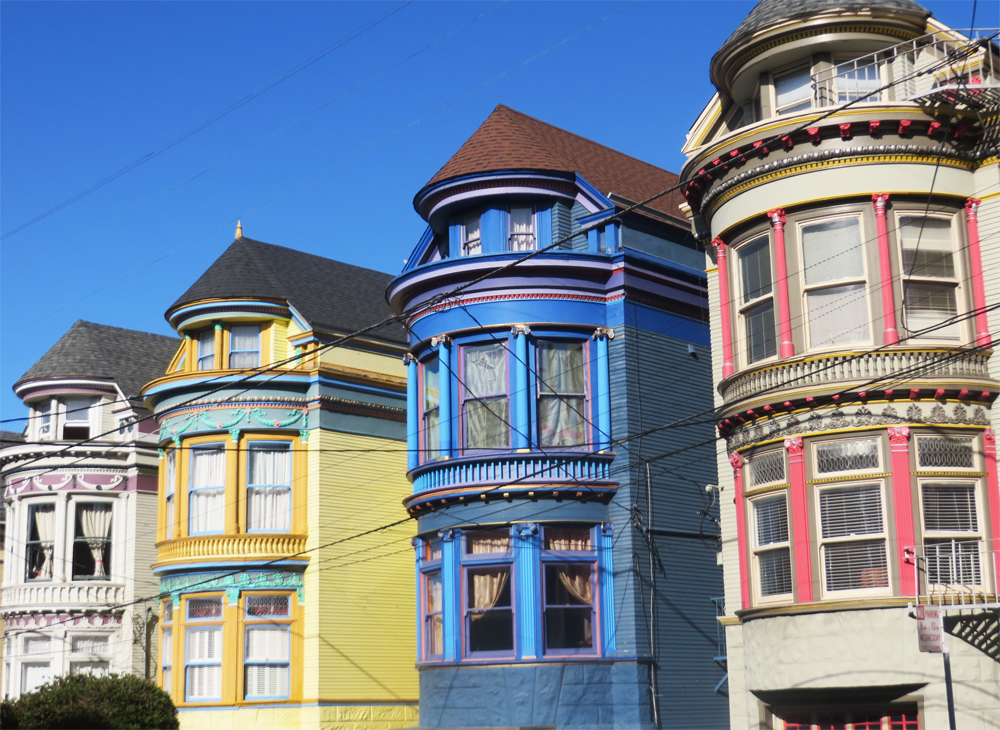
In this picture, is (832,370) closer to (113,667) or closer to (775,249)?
(775,249)

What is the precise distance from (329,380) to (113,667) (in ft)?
37.1

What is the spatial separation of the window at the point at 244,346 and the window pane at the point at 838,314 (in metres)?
17.8

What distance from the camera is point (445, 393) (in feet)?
89.8

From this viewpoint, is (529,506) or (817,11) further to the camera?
(529,506)

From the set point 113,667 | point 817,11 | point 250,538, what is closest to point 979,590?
point 817,11

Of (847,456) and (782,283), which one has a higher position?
(782,283)

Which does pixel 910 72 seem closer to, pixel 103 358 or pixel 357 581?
pixel 357 581

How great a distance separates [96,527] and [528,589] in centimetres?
1811

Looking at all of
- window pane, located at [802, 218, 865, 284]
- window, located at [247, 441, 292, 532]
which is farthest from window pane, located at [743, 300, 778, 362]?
window, located at [247, 441, 292, 532]

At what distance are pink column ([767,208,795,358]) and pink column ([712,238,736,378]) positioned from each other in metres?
1.37

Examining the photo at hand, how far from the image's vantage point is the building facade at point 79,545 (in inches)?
1489

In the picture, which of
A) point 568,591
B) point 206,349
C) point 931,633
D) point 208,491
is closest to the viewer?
point 931,633

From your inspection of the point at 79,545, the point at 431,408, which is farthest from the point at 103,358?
the point at 431,408

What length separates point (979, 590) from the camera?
61.6 feet
